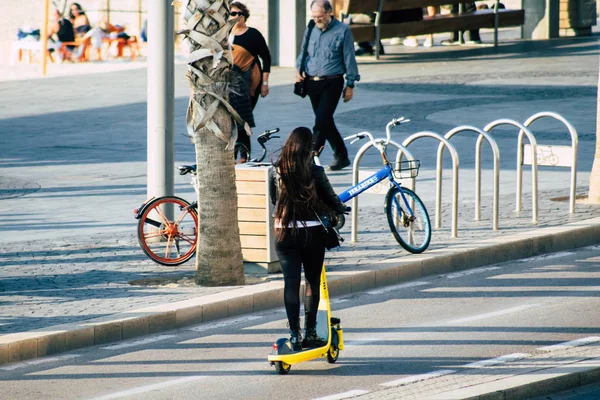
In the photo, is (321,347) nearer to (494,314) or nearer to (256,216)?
(494,314)

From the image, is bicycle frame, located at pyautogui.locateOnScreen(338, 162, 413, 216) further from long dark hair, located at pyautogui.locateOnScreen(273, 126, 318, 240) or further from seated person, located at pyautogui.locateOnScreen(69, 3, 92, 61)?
seated person, located at pyautogui.locateOnScreen(69, 3, 92, 61)

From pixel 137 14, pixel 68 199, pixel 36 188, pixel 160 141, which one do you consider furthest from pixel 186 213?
pixel 137 14

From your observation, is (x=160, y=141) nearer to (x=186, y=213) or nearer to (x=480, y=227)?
(x=186, y=213)

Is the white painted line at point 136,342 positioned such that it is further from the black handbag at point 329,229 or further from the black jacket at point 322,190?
the black handbag at point 329,229

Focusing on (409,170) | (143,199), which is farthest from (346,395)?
(143,199)

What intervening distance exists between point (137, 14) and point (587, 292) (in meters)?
34.4

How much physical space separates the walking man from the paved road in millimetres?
4671

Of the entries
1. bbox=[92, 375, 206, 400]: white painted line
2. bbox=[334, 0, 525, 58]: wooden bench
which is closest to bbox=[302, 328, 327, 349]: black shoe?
bbox=[92, 375, 206, 400]: white painted line

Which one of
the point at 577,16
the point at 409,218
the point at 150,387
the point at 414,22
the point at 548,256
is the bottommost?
the point at 150,387

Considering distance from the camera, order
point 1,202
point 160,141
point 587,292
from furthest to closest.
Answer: point 1,202 < point 160,141 < point 587,292

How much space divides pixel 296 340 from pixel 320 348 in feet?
0.49

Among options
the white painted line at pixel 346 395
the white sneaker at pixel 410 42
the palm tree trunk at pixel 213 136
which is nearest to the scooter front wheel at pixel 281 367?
the white painted line at pixel 346 395

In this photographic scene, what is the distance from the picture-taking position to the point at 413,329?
8.61 meters

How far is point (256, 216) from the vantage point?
10.1 metres
